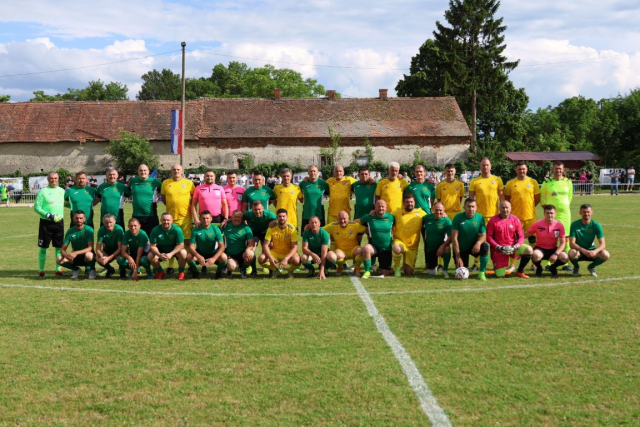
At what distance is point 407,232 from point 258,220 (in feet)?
7.82

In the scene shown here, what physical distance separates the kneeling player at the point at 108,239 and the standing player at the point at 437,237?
4727mm

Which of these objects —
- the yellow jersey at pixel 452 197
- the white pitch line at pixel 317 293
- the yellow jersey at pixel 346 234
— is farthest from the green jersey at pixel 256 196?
the yellow jersey at pixel 452 197

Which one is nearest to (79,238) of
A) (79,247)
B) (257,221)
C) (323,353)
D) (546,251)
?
(79,247)

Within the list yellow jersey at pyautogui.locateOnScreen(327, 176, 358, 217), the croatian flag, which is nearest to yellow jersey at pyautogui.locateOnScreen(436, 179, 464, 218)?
yellow jersey at pyautogui.locateOnScreen(327, 176, 358, 217)

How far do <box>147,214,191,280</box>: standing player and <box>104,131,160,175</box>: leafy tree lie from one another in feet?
93.3

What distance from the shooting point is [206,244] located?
910 centimetres

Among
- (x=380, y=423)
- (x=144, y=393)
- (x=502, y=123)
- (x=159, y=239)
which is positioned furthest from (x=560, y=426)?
(x=502, y=123)

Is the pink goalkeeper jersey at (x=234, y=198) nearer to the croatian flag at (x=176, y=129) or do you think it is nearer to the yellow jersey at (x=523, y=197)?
the yellow jersey at (x=523, y=197)

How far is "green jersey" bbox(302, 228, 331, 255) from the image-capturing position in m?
9.15

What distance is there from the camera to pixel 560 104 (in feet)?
252

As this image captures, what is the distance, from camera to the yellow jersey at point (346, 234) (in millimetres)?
9531

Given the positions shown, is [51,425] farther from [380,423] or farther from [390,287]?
[390,287]

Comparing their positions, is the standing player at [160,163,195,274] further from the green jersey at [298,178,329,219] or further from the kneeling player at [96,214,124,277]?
the green jersey at [298,178,329,219]

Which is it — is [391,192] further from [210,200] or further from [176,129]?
[176,129]
